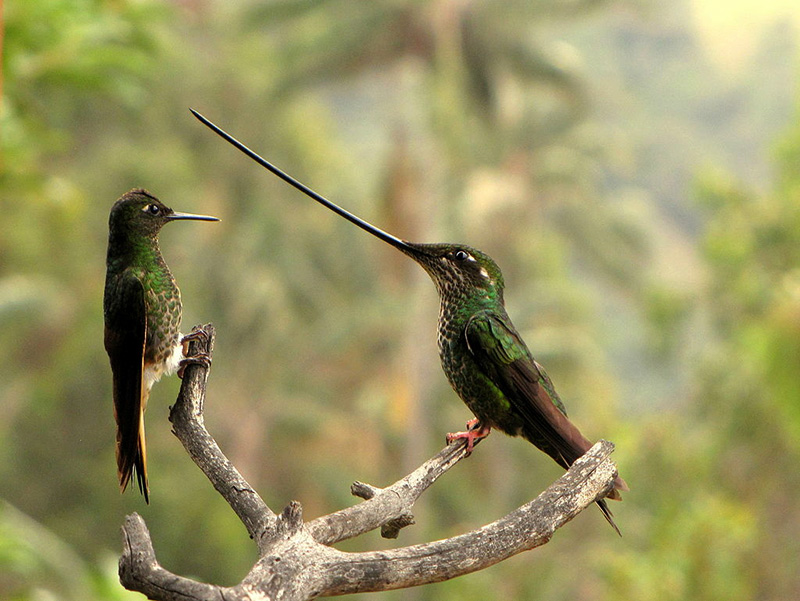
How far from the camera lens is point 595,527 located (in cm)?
3312

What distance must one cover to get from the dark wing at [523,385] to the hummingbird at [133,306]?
1.78 ft

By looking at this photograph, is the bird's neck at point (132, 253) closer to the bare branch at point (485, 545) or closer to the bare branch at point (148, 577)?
the bare branch at point (148, 577)

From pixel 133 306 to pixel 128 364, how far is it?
10 cm

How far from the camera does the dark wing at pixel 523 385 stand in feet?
6.06

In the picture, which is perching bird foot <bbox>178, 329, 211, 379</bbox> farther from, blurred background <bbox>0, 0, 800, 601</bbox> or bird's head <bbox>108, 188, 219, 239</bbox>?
blurred background <bbox>0, 0, 800, 601</bbox>

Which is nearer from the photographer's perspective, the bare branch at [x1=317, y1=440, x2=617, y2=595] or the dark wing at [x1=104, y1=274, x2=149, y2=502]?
the bare branch at [x1=317, y1=440, x2=617, y2=595]

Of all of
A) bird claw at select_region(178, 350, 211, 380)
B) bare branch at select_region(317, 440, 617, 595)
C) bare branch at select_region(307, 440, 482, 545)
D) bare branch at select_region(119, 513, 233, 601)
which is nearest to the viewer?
bare branch at select_region(119, 513, 233, 601)

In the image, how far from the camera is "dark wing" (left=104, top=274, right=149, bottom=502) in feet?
5.88

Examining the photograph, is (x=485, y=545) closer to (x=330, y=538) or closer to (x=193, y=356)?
(x=330, y=538)

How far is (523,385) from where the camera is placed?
188 cm

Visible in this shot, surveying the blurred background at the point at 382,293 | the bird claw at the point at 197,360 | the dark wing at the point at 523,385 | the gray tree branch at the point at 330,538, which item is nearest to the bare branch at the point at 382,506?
the gray tree branch at the point at 330,538

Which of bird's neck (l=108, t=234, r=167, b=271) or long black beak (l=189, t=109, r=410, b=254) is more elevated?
bird's neck (l=108, t=234, r=167, b=271)

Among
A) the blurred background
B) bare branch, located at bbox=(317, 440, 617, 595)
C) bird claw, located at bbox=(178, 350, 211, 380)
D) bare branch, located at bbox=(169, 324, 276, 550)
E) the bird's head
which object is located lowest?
bare branch, located at bbox=(317, 440, 617, 595)

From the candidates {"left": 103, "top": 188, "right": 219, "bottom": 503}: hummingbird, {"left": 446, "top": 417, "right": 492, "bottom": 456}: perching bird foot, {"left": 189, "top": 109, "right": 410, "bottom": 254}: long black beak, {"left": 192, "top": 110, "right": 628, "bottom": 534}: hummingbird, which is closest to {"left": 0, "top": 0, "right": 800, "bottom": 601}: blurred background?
{"left": 446, "top": 417, "right": 492, "bottom": 456}: perching bird foot
